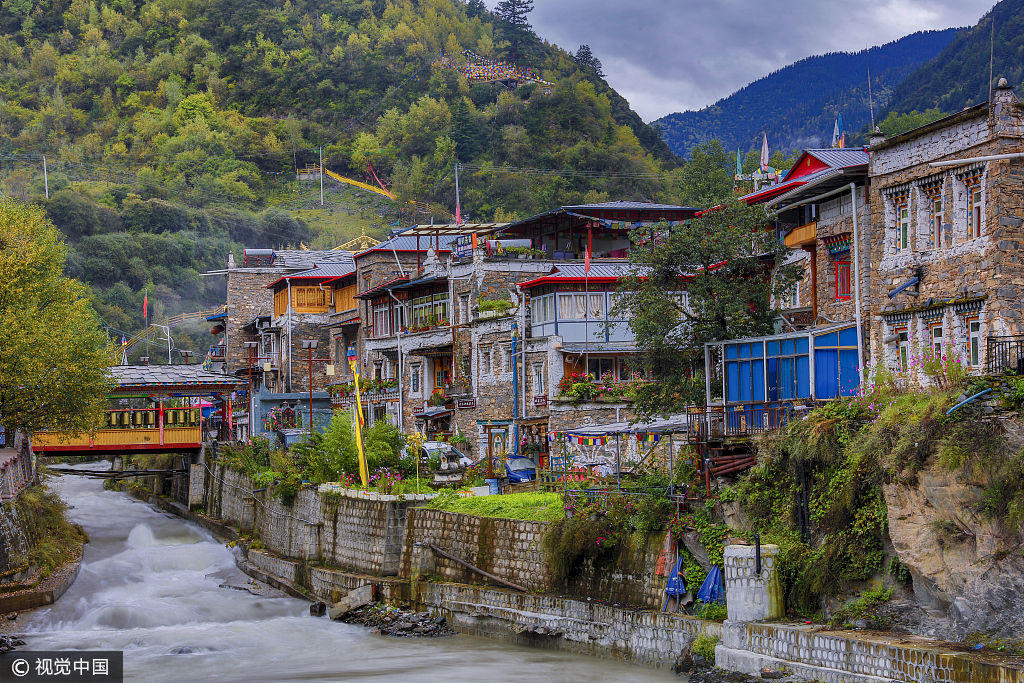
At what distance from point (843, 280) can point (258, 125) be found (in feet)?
442

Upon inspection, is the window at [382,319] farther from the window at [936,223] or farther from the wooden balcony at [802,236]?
the window at [936,223]

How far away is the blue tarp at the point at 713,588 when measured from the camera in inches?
920

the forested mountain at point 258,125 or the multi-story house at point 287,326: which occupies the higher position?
the forested mountain at point 258,125

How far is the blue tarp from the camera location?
23.4 m

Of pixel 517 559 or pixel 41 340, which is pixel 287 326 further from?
pixel 517 559

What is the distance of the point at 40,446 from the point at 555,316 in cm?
2232

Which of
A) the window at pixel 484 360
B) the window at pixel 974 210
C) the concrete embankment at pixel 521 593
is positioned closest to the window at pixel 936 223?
the window at pixel 974 210

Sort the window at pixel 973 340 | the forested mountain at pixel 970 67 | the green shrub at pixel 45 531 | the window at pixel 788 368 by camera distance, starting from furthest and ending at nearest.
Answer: the forested mountain at pixel 970 67, the green shrub at pixel 45 531, the window at pixel 788 368, the window at pixel 973 340

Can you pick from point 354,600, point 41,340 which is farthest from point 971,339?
point 41,340

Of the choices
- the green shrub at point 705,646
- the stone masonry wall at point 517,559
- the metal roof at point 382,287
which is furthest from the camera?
the metal roof at point 382,287

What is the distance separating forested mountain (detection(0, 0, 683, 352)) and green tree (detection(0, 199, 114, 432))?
191 ft

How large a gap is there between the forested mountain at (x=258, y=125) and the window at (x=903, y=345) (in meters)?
71.1

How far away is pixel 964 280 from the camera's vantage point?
2425 cm

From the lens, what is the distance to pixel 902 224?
26125 millimetres
